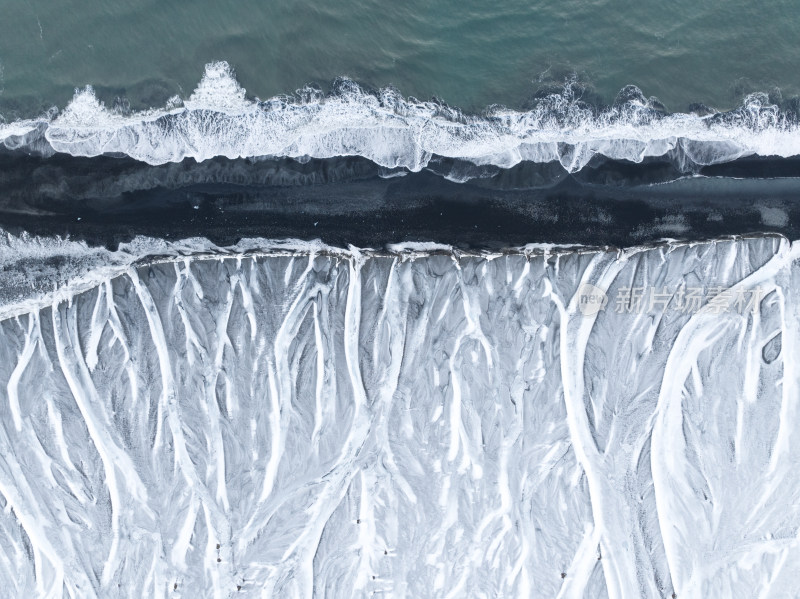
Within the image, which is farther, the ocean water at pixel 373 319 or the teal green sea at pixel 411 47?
the teal green sea at pixel 411 47

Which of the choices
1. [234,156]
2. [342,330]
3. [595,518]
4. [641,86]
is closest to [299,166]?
[234,156]

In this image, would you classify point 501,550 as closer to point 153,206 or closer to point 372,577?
point 372,577

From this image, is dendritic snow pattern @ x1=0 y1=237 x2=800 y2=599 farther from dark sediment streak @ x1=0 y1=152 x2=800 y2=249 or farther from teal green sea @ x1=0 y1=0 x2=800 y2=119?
teal green sea @ x1=0 y1=0 x2=800 y2=119

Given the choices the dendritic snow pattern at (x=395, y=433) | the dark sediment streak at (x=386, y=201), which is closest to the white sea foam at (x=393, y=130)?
the dark sediment streak at (x=386, y=201)

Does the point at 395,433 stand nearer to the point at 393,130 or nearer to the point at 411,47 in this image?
the point at 393,130

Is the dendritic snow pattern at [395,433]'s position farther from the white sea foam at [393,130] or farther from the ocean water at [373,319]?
the white sea foam at [393,130]

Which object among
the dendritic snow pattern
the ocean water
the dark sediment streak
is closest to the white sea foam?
the ocean water

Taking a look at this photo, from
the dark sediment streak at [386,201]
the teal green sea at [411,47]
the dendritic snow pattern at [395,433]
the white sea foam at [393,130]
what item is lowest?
the dendritic snow pattern at [395,433]
